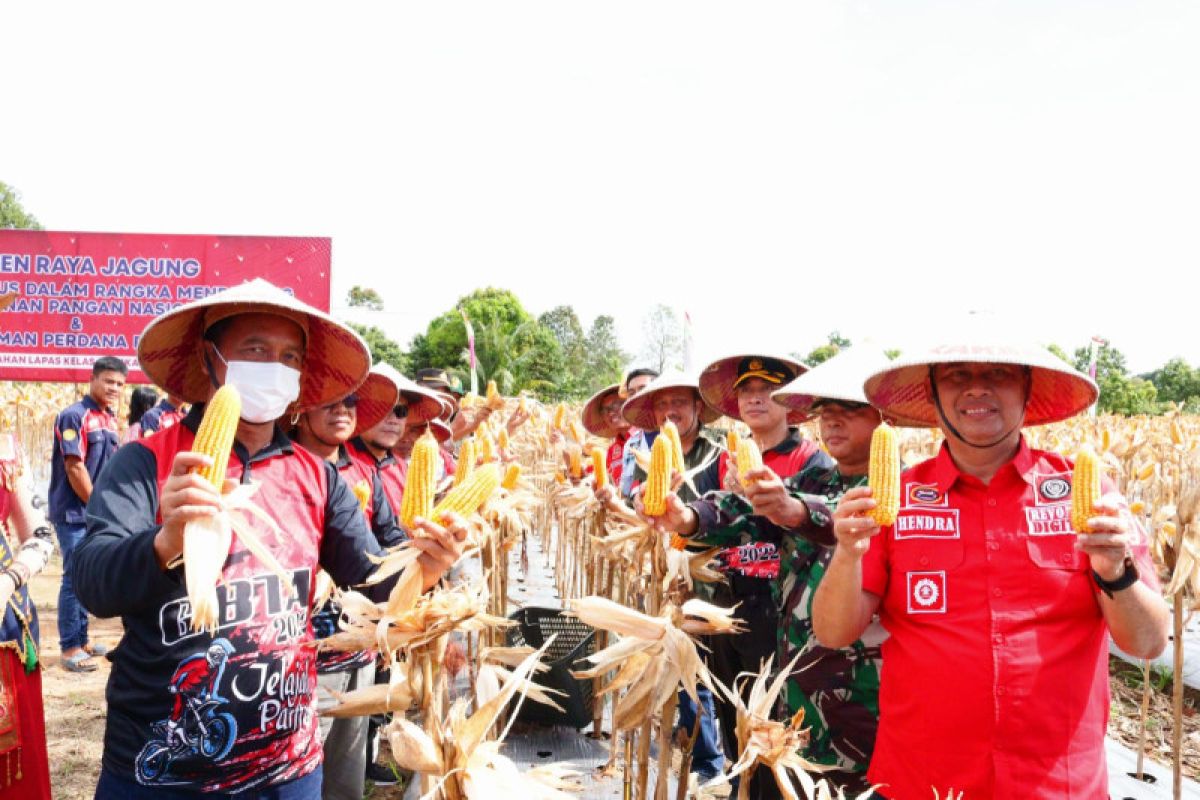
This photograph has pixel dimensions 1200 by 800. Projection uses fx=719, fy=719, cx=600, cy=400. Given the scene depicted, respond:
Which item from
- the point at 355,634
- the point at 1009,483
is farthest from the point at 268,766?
the point at 1009,483

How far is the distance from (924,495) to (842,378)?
948 millimetres

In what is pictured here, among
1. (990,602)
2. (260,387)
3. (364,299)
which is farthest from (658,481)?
(364,299)

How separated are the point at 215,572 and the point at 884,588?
1826mm

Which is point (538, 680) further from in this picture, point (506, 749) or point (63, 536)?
point (63, 536)

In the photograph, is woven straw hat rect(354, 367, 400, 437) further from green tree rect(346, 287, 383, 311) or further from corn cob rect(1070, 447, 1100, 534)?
green tree rect(346, 287, 383, 311)

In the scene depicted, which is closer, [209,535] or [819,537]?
[209,535]

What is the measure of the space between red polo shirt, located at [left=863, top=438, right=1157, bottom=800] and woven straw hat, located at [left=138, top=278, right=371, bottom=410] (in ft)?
6.09

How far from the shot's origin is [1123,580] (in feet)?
5.89

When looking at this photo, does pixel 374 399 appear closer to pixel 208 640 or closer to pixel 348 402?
pixel 348 402

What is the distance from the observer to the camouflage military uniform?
2.66m

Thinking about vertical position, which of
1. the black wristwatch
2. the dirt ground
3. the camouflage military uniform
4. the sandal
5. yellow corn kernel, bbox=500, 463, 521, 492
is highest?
yellow corn kernel, bbox=500, 463, 521, 492

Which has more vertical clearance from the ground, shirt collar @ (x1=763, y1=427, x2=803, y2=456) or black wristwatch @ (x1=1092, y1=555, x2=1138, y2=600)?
shirt collar @ (x1=763, y1=427, x2=803, y2=456)

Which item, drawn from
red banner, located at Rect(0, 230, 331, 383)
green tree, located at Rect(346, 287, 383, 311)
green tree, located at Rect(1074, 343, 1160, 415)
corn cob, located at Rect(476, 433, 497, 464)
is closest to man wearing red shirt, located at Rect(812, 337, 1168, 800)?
corn cob, located at Rect(476, 433, 497, 464)

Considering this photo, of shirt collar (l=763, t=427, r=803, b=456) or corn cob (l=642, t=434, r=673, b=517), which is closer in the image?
corn cob (l=642, t=434, r=673, b=517)
